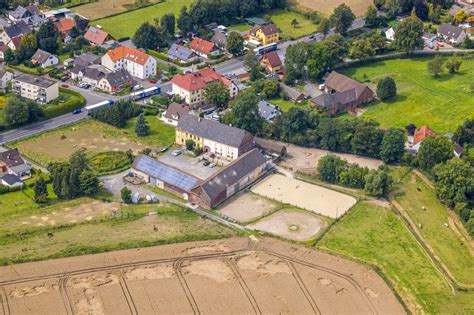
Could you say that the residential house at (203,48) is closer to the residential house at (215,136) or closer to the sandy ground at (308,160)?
the residential house at (215,136)

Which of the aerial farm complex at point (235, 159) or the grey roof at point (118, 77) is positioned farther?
the grey roof at point (118, 77)

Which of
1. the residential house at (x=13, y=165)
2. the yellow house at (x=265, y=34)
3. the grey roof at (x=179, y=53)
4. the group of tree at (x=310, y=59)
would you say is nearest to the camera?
the residential house at (x=13, y=165)

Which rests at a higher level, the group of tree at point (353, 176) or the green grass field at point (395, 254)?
the group of tree at point (353, 176)

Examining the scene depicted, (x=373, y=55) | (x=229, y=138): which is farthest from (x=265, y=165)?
(x=373, y=55)

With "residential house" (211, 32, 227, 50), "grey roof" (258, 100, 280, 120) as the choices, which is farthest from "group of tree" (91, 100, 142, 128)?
"residential house" (211, 32, 227, 50)

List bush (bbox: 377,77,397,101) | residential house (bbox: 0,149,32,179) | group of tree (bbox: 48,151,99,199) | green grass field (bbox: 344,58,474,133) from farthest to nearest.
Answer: bush (bbox: 377,77,397,101)
green grass field (bbox: 344,58,474,133)
residential house (bbox: 0,149,32,179)
group of tree (bbox: 48,151,99,199)

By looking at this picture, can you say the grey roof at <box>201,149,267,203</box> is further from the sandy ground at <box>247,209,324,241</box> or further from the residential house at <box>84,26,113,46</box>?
the residential house at <box>84,26,113,46</box>

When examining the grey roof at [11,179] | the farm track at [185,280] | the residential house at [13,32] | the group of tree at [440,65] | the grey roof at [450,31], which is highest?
the grey roof at [450,31]

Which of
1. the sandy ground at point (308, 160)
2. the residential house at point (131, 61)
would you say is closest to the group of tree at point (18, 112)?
the residential house at point (131, 61)

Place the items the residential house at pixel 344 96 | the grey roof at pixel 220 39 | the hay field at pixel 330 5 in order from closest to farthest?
the residential house at pixel 344 96 < the grey roof at pixel 220 39 < the hay field at pixel 330 5
